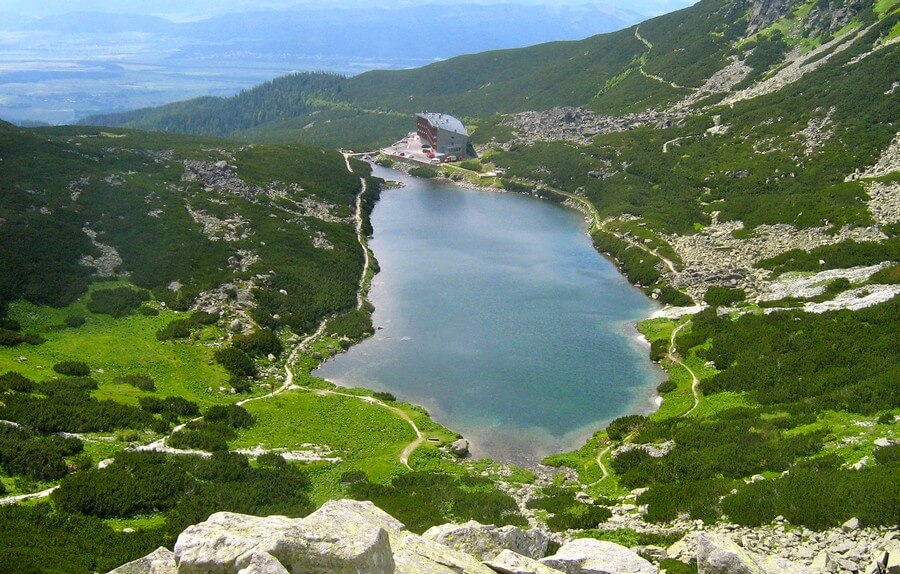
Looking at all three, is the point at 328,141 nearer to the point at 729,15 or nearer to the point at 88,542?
the point at 729,15

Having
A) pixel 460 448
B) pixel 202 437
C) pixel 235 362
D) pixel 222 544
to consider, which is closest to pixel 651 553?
pixel 222 544

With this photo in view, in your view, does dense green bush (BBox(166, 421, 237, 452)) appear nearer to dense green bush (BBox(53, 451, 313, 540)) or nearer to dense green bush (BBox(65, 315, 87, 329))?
dense green bush (BBox(53, 451, 313, 540))

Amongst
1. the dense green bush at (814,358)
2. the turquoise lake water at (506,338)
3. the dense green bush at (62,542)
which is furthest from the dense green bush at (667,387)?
the dense green bush at (62,542)

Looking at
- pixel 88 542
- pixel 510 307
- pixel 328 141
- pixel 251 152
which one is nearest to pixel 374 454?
pixel 88 542

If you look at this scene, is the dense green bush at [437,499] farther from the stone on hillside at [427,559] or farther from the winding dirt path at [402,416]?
the stone on hillside at [427,559]

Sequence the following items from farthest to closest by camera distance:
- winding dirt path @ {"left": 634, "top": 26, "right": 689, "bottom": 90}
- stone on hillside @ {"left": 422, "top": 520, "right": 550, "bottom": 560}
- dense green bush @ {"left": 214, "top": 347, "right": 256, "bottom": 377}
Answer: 1. winding dirt path @ {"left": 634, "top": 26, "right": 689, "bottom": 90}
2. dense green bush @ {"left": 214, "top": 347, "right": 256, "bottom": 377}
3. stone on hillside @ {"left": 422, "top": 520, "right": 550, "bottom": 560}

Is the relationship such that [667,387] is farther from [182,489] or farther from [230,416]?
[182,489]

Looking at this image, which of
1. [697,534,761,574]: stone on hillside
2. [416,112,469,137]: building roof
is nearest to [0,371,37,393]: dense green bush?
[697,534,761,574]: stone on hillside
